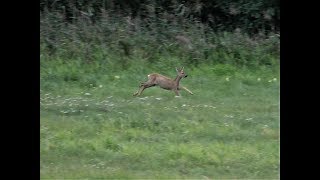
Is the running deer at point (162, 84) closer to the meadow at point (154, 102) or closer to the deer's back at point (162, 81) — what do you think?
the deer's back at point (162, 81)

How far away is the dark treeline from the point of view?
12492mm

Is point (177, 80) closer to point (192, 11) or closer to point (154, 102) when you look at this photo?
point (154, 102)

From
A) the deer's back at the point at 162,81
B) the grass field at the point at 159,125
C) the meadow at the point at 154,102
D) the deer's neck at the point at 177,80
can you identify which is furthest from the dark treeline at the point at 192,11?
the deer's back at the point at 162,81

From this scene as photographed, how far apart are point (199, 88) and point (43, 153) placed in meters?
3.49

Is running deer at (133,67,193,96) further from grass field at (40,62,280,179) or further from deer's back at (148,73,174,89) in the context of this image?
grass field at (40,62,280,179)

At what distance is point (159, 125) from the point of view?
7.65 m

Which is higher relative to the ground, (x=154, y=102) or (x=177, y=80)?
(x=177, y=80)

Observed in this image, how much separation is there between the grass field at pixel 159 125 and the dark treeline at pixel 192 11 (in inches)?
86.8

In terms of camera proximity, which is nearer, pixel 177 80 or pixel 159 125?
pixel 159 125

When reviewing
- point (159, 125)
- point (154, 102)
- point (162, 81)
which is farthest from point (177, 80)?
point (159, 125)

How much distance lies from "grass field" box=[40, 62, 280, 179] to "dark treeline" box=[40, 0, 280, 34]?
2.20 meters

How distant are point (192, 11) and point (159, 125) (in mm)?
5625

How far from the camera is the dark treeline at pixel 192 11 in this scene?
12492mm
